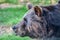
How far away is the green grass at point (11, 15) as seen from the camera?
9688 mm

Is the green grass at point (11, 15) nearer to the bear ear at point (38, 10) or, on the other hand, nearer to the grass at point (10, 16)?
the grass at point (10, 16)

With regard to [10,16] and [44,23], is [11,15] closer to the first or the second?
[10,16]

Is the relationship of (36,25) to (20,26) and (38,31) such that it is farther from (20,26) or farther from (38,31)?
(20,26)

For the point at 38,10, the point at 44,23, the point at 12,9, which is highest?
the point at 38,10

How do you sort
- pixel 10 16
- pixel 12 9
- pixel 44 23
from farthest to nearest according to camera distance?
1. pixel 12 9
2. pixel 10 16
3. pixel 44 23

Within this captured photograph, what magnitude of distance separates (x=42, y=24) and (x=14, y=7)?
7.53 meters

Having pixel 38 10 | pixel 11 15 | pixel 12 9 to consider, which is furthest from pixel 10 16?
Answer: pixel 38 10

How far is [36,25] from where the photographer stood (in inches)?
214

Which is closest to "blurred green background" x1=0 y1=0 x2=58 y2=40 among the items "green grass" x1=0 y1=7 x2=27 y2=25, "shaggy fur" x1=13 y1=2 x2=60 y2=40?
"green grass" x1=0 y1=7 x2=27 y2=25

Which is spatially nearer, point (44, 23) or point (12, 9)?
point (44, 23)

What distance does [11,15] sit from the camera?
10914mm

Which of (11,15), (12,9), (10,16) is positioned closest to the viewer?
(10,16)

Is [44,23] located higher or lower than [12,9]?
higher

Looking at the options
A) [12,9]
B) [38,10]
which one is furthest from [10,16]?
[38,10]
